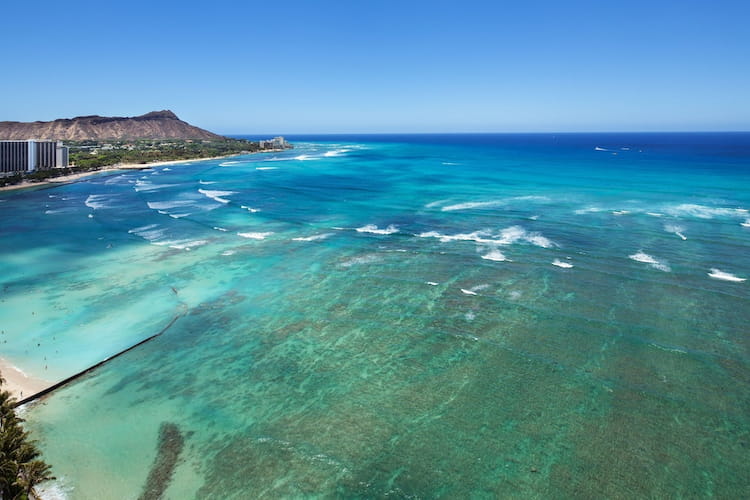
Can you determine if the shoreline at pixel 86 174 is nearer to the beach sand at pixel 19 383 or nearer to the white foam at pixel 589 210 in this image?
the beach sand at pixel 19 383

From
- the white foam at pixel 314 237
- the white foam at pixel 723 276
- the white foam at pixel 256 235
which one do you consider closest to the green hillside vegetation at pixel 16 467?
the white foam at pixel 314 237

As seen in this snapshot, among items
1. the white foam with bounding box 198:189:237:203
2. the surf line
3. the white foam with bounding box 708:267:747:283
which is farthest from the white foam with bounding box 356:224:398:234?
the white foam with bounding box 708:267:747:283

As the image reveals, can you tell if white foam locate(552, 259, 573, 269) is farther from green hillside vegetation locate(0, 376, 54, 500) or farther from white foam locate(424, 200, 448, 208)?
green hillside vegetation locate(0, 376, 54, 500)

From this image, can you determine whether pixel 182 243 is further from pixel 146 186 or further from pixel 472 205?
pixel 146 186

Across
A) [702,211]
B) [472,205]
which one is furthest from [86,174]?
[702,211]

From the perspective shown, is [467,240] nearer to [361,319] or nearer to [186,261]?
[361,319]

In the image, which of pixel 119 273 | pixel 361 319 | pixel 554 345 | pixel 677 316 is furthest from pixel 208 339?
pixel 677 316
